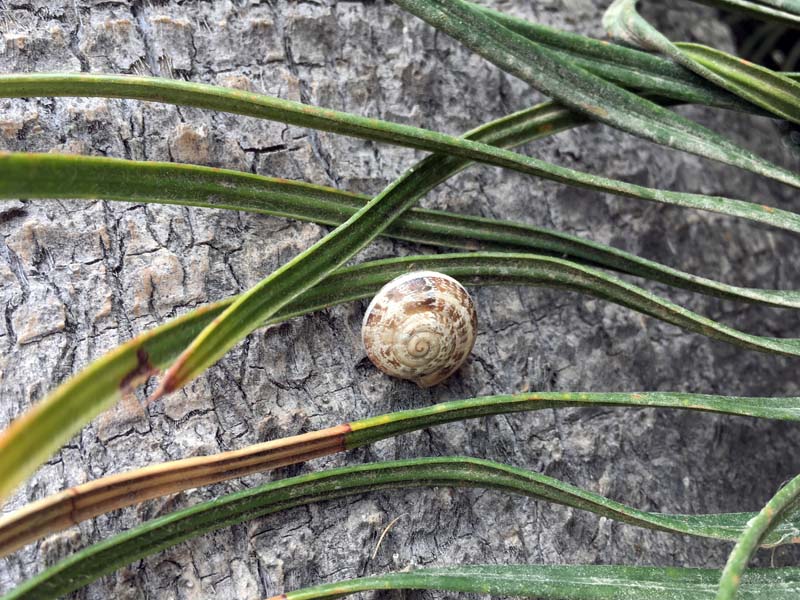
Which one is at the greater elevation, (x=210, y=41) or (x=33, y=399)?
(x=210, y=41)

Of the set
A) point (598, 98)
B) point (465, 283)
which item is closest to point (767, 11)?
point (598, 98)

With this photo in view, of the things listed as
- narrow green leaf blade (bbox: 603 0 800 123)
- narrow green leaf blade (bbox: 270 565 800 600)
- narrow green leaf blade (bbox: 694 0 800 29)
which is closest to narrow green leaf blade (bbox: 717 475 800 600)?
narrow green leaf blade (bbox: 270 565 800 600)

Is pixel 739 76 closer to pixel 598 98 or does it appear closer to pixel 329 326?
pixel 598 98

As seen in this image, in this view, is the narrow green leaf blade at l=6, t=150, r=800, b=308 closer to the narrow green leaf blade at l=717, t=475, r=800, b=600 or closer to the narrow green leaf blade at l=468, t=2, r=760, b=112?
the narrow green leaf blade at l=468, t=2, r=760, b=112

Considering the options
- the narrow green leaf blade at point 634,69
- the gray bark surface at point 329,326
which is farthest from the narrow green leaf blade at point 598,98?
the gray bark surface at point 329,326

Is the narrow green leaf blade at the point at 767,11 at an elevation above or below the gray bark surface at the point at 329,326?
above

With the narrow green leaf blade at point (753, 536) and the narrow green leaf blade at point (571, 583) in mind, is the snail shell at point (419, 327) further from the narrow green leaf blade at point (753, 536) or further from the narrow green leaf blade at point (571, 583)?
the narrow green leaf blade at point (753, 536)

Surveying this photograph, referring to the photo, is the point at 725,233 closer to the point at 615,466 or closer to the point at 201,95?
the point at 615,466

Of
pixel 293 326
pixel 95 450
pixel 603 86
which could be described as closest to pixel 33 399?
pixel 95 450
